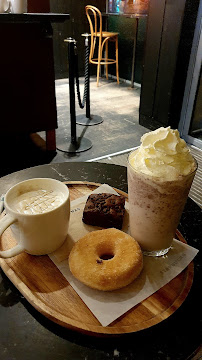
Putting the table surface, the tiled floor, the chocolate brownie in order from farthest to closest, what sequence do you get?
1. the tiled floor
2. the chocolate brownie
3. the table surface

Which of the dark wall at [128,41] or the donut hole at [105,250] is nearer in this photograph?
the donut hole at [105,250]

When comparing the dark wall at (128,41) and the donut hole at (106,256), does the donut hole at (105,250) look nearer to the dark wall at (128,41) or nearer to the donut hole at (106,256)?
the donut hole at (106,256)

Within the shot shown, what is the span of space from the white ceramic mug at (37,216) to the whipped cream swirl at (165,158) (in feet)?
0.80

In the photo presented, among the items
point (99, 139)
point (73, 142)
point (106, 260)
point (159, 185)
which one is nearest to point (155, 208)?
point (159, 185)

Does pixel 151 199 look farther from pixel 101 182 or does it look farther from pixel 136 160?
pixel 101 182

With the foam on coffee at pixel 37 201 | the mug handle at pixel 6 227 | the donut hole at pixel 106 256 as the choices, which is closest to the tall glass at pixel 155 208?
the donut hole at pixel 106 256

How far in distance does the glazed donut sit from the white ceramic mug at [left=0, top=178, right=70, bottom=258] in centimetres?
8

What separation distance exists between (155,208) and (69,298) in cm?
33

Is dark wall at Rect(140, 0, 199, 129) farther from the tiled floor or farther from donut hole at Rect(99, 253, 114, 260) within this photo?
donut hole at Rect(99, 253, 114, 260)

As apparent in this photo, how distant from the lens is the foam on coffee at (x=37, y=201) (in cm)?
80

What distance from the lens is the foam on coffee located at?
80 cm

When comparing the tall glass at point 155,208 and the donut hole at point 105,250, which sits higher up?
the tall glass at point 155,208

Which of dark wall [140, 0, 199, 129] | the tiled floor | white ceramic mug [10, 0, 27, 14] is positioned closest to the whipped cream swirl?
the tiled floor

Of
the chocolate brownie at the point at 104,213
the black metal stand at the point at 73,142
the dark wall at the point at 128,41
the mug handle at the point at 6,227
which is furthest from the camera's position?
the dark wall at the point at 128,41
